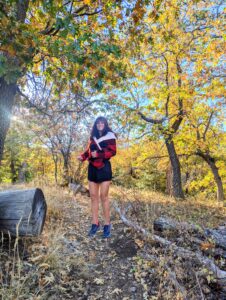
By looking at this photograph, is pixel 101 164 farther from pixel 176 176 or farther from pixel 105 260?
pixel 176 176

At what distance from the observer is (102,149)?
3.40 meters

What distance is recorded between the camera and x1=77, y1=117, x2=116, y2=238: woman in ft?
11.1

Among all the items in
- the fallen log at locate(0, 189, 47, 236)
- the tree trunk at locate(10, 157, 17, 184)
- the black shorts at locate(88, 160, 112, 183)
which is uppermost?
the black shorts at locate(88, 160, 112, 183)

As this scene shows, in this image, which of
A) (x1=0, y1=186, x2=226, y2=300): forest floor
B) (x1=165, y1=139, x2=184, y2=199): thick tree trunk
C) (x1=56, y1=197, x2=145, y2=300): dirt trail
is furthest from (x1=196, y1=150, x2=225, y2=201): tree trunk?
(x1=0, y1=186, x2=226, y2=300): forest floor

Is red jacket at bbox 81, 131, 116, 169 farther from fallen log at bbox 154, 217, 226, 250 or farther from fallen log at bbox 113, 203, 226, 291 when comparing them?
fallen log at bbox 154, 217, 226, 250

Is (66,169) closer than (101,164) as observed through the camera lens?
No

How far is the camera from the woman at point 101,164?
3.39 meters

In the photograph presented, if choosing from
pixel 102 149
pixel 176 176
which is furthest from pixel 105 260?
pixel 176 176

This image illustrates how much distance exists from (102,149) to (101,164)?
0.78ft

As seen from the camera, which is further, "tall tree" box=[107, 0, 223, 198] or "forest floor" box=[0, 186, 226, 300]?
"tall tree" box=[107, 0, 223, 198]

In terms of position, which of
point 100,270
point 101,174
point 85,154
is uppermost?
point 85,154

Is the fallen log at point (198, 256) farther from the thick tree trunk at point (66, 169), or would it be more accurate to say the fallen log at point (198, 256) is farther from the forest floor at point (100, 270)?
the thick tree trunk at point (66, 169)

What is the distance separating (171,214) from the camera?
4699mm

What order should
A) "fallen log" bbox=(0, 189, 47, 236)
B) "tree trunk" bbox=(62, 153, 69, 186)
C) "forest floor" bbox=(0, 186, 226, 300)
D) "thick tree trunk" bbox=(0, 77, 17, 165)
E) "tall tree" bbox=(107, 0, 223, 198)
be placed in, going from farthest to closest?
"tree trunk" bbox=(62, 153, 69, 186), "tall tree" bbox=(107, 0, 223, 198), "thick tree trunk" bbox=(0, 77, 17, 165), "fallen log" bbox=(0, 189, 47, 236), "forest floor" bbox=(0, 186, 226, 300)
